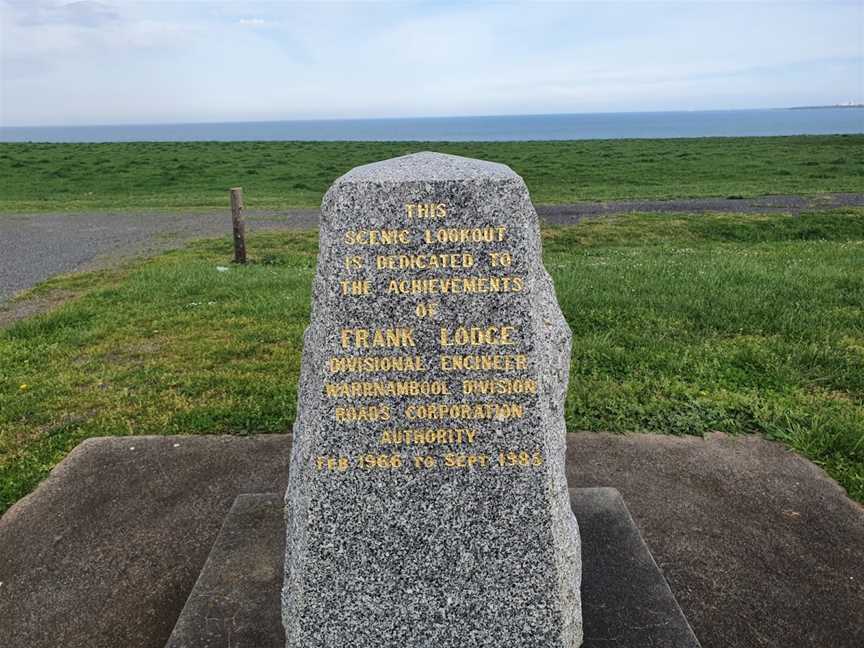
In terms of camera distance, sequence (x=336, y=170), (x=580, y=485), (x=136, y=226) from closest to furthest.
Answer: (x=580, y=485), (x=136, y=226), (x=336, y=170)

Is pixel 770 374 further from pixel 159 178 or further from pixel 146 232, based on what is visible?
pixel 159 178

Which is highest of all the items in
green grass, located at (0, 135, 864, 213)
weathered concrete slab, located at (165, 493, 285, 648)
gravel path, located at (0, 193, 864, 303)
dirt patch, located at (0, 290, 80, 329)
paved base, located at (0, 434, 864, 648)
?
green grass, located at (0, 135, 864, 213)

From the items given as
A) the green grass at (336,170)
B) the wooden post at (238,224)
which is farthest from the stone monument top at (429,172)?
the green grass at (336,170)

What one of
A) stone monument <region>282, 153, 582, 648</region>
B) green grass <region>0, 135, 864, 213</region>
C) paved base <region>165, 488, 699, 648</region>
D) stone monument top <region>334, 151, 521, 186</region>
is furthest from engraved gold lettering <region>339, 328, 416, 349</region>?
green grass <region>0, 135, 864, 213</region>

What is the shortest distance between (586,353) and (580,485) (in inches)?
103

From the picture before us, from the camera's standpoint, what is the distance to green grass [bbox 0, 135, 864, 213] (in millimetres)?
24641

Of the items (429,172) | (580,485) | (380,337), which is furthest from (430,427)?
(580,485)

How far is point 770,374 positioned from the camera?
7098 millimetres

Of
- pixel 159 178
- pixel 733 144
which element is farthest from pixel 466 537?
pixel 733 144

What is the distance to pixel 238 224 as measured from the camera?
13195 mm

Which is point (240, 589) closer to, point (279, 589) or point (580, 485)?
point (279, 589)

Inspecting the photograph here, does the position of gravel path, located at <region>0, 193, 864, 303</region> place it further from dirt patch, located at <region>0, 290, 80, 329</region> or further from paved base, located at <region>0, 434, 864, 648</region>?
paved base, located at <region>0, 434, 864, 648</region>

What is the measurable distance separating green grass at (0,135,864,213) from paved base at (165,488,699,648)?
63.0ft

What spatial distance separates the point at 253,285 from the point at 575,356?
5.58 meters
